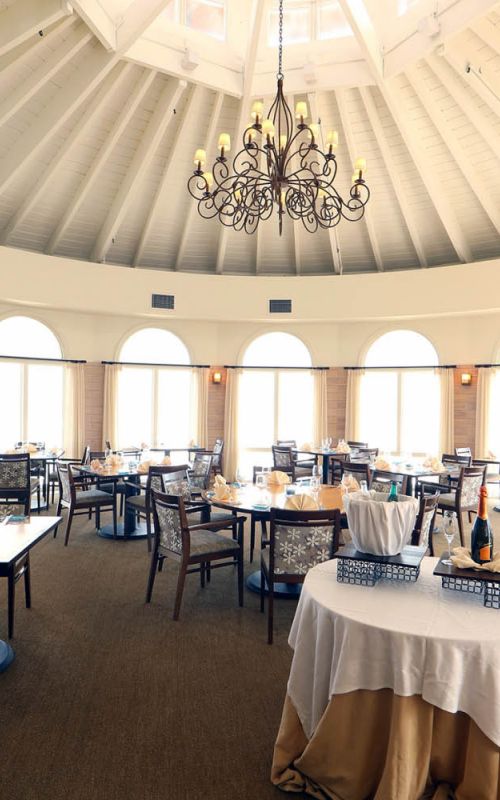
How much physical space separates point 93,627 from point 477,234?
951 cm

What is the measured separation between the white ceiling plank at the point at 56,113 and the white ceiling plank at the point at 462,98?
13.5ft

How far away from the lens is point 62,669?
362 cm

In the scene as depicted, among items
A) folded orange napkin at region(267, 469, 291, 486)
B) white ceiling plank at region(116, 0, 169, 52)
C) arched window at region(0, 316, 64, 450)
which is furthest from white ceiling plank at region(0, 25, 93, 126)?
folded orange napkin at region(267, 469, 291, 486)

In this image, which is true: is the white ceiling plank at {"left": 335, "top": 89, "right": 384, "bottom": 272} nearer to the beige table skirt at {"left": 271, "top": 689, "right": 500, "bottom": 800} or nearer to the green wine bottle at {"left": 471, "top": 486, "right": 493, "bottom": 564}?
the green wine bottle at {"left": 471, "top": 486, "right": 493, "bottom": 564}

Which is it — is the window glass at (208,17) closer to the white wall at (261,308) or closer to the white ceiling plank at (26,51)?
the white ceiling plank at (26,51)

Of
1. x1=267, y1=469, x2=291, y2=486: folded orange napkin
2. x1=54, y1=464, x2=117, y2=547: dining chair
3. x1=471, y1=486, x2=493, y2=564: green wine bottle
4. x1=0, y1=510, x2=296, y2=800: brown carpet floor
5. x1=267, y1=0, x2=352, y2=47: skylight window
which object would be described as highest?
x1=267, y1=0, x2=352, y2=47: skylight window

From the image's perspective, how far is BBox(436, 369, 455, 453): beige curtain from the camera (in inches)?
424

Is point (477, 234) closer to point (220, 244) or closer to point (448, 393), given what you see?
point (448, 393)

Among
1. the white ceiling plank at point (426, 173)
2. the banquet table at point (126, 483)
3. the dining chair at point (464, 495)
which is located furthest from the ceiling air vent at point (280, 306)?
the dining chair at point (464, 495)

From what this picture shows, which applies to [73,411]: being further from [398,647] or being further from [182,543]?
[398,647]

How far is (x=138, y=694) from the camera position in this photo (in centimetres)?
335

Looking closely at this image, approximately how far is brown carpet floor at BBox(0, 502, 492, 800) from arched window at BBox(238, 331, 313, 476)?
668cm

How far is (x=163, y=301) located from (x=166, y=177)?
2.43 m

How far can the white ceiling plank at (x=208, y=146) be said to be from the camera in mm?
7934
